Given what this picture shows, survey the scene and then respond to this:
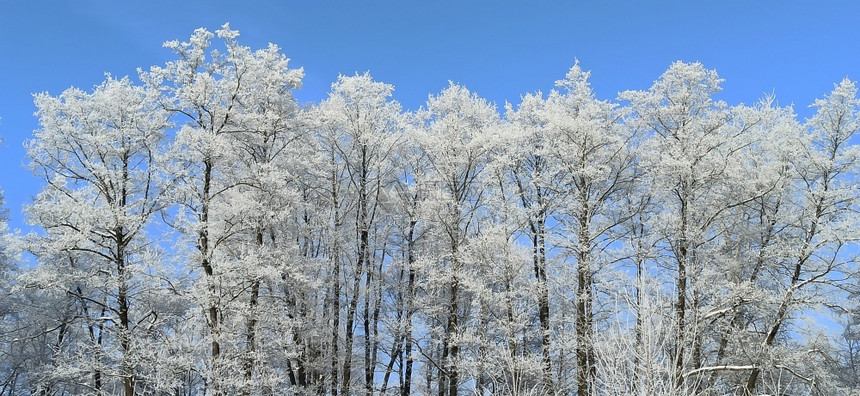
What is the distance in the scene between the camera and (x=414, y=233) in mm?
24984

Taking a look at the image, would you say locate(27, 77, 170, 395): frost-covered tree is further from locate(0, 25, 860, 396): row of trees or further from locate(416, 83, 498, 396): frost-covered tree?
locate(416, 83, 498, 396): frost-covered tree

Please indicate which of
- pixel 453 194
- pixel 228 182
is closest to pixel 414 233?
pixel 453 194

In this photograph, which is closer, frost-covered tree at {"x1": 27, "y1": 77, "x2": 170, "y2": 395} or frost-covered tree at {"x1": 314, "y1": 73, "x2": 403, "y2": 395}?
frost-covered tree at {"x1": 27, "y1": 77, "x2": 170, "y2": 395}

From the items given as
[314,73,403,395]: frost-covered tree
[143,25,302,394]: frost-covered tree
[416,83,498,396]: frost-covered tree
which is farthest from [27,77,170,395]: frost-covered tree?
[416,83,498,396]: frost-covered tree

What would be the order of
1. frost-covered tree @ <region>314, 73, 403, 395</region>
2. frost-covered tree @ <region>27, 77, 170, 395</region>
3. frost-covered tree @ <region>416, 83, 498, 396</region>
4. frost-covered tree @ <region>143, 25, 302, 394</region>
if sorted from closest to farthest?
frost-covered tree @ <region>27, 77, 170, 395</region> < frost-covered tree @ <region>143, 25, 302, 394</region> < frost-covered tree @ <region>416, 83, 498, 396</region> < frost-covered tree @ <region>314, 73, 403, 395</region>

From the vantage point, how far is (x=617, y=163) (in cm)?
2119

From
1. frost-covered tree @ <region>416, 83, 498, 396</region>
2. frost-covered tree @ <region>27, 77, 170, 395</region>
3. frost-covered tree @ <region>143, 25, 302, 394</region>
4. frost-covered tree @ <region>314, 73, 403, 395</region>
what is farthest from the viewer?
frost-covered tree @ <region>314, 73, 403, 395</region>

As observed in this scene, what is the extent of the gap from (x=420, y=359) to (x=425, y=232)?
15.4 ft

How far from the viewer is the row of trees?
1611cm

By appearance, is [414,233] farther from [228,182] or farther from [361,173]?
[228,182]

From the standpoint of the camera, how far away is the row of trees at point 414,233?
52.9ft

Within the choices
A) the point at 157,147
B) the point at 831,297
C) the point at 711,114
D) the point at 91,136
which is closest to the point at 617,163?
the point at 711,114

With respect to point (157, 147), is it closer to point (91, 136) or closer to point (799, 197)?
point (91, 136)

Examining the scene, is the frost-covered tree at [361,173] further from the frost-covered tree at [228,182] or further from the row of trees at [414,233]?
the frost-covered tree at [228,182]
